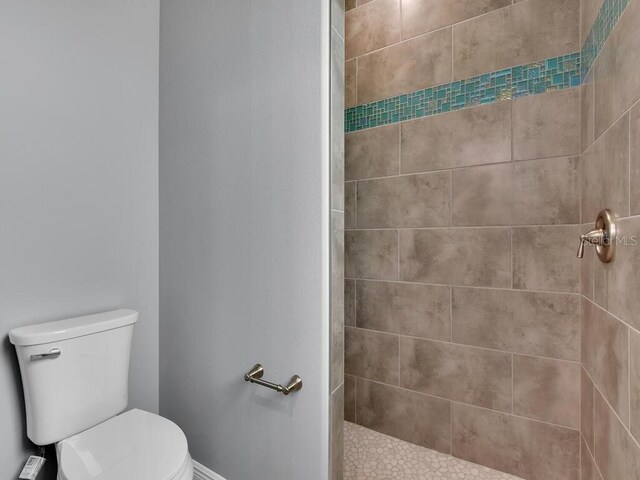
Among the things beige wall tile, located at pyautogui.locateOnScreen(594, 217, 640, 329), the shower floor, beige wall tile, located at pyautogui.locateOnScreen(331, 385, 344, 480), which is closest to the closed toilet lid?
beige wall tile, located at pyautogui.locateOnScreen(331, 385, 344, 480)

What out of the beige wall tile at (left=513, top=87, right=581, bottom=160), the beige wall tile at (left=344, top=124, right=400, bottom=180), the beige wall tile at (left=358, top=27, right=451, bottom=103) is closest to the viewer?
the beige wall tile at (left=513, top=87, right=581, bottom=160)

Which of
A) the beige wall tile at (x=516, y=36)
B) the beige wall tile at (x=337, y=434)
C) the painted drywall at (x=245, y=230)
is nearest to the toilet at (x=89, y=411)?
the painted drywall at (x=245, y=230)

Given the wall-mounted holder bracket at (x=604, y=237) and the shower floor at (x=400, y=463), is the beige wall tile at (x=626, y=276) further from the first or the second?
the shower floor at (x=400, y=463)

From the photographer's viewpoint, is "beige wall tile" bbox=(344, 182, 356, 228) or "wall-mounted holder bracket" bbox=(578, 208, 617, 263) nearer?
"wall-mounted holder bracket" bbox=(578, 208, 617, 263)

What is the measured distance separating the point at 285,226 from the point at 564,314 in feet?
3.79

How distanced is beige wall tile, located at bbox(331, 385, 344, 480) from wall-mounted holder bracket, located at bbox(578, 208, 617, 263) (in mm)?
852

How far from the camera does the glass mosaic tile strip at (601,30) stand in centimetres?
89

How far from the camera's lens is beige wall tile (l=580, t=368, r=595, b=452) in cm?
115

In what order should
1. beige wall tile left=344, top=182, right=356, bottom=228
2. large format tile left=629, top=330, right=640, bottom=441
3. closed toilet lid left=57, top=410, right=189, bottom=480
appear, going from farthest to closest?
beige wall tile left=344, top=182, right=356, bottom=228, closed toilet lid left=57, top=410, right=189, bottom=480, large format tile left=629, top=330, right=640, bottom=441

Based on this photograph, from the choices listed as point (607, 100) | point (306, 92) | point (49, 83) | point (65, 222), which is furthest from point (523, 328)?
point (49, 83)

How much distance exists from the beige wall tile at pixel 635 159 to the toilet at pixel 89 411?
142cm

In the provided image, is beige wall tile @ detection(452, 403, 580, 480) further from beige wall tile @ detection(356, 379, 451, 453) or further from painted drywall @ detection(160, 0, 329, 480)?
painted drywall @ detection(160, 0, 329, 480)

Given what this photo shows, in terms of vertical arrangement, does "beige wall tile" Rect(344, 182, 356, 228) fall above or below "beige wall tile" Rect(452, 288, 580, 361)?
above

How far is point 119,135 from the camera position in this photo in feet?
4.88
